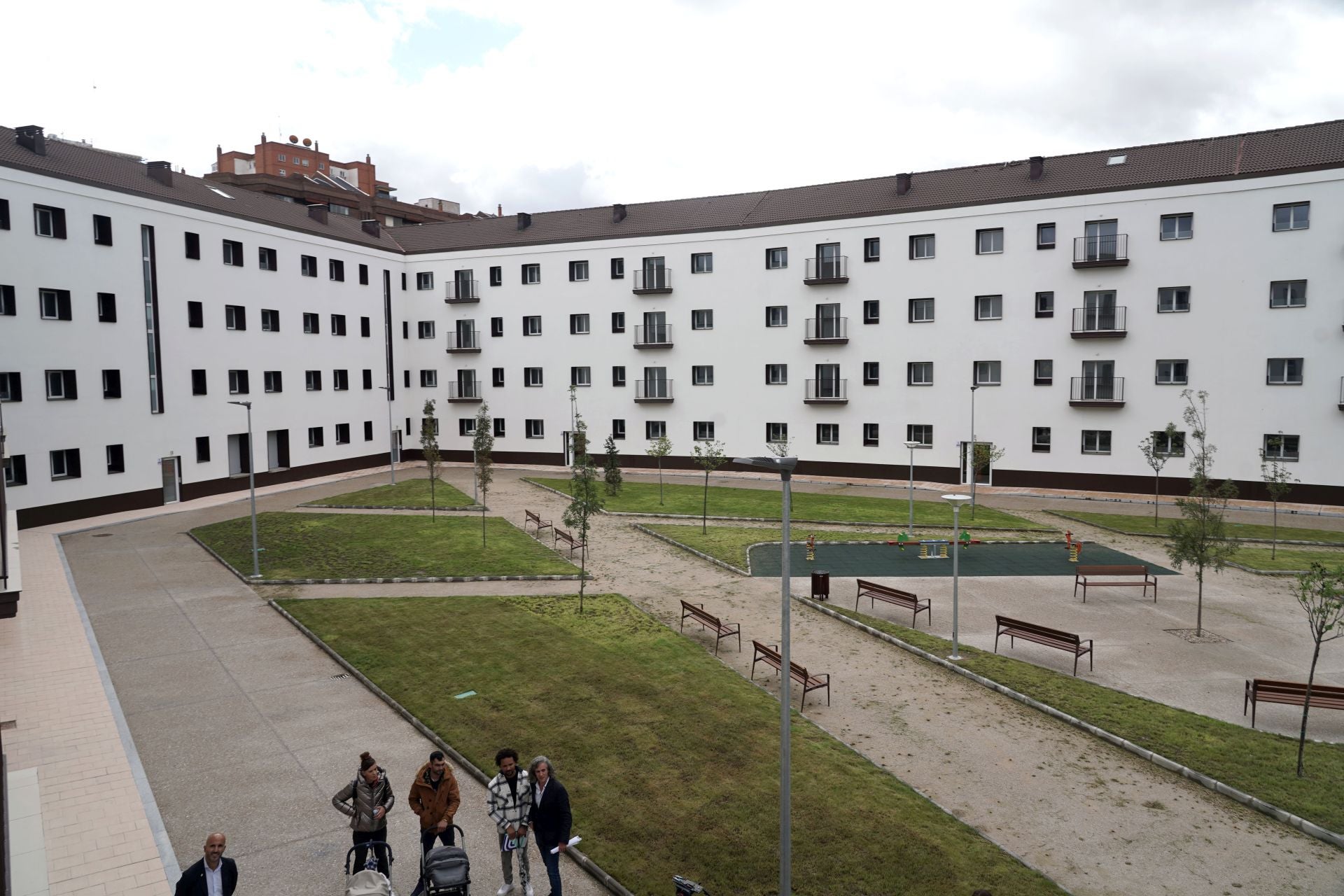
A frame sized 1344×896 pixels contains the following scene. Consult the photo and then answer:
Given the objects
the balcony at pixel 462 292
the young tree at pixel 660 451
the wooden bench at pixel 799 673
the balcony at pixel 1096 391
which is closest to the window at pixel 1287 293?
the balcony at pixel 1096 391

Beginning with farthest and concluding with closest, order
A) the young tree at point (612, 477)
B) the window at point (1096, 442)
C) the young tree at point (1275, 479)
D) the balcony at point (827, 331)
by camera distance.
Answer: the balcony at point (827, 331)
the window at point (1096, 442)
the young tree at point (612, 477)
the young tree at point (1275, 479)

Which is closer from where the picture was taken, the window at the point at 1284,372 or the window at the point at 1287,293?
the window at the point at 1287,293

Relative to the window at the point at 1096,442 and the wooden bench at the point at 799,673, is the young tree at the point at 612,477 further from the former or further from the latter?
the window at the point at 1096,442

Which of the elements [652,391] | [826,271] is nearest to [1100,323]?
[826,271]

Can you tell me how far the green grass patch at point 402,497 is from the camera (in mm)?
35094

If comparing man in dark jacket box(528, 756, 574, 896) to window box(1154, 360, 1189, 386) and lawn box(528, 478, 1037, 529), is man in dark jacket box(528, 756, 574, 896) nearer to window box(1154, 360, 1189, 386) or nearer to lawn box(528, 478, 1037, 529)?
lawn box(528, 478, 1037, 529)

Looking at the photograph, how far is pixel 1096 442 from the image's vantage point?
37312 millimetres

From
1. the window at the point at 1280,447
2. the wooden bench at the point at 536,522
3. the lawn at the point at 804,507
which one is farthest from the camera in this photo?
the window at the point at 1280,447

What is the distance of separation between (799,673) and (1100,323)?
3006cm

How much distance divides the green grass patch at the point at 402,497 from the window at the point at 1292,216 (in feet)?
119

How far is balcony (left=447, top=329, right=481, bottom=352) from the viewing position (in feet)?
163

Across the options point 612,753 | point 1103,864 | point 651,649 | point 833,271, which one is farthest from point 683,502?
point 1103,864

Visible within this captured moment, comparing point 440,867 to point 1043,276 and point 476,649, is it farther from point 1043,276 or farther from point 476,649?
point 1043,276

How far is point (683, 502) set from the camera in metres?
35.3
